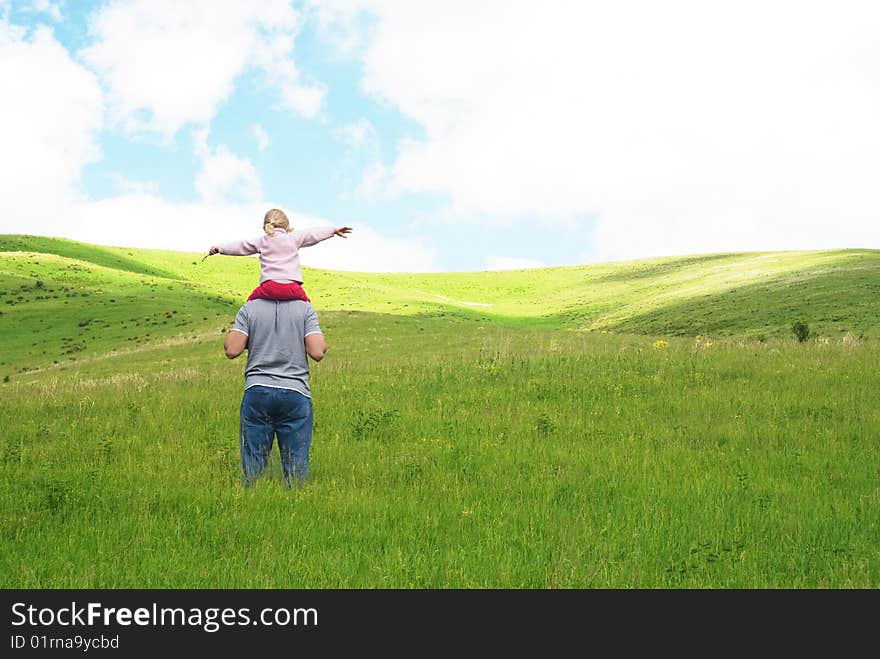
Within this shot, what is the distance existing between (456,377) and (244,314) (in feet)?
29.0

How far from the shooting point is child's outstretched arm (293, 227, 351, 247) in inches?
312

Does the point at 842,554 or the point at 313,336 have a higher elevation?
the point at 313,336

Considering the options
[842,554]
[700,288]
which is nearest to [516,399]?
[842,554]

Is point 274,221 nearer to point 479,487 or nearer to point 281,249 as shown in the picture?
point 281,249

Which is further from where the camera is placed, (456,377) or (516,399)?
(456,377)

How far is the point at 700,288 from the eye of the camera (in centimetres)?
7800

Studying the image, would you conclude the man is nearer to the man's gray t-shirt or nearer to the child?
the man's gray t-shirt

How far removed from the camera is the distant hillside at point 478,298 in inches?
2018

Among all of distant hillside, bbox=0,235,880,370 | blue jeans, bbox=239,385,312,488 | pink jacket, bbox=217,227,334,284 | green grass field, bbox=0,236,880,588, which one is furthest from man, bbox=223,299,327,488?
distant hillside, bbox=0,235,880,370

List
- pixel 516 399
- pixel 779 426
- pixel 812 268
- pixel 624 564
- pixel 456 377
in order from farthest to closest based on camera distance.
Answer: pixel 812 268, pixel 456 377, pixel 516 399, pixel 779 426, pixel 624 564

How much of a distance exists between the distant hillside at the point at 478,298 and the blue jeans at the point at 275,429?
112 ft

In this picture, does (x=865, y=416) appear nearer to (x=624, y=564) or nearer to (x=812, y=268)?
(x=624, y=564)

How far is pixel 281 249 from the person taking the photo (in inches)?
308

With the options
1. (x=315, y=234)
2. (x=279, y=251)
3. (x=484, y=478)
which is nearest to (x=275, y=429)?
(x=279, y=251)
